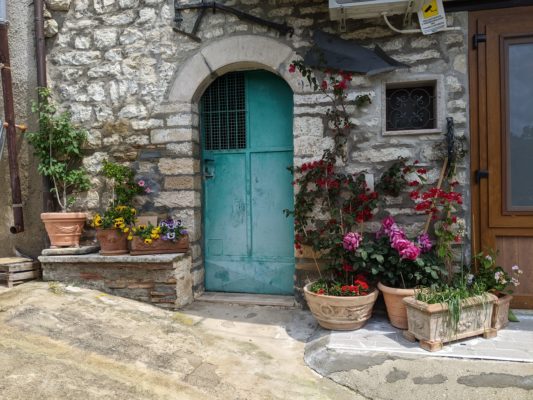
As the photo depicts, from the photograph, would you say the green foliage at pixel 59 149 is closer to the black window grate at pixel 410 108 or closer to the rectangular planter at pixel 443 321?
the black window grate at pixel 410 108

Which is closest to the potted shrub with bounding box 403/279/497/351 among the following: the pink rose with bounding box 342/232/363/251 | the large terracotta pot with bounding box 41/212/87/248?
the pink rose with bounding box 342/232/363/251

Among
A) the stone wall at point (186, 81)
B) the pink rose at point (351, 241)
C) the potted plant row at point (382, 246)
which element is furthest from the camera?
the stone wall at point (186, 81)

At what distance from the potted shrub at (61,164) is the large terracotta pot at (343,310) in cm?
239

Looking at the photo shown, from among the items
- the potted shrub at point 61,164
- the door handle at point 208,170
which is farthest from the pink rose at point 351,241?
the potted shrub at point 61,164

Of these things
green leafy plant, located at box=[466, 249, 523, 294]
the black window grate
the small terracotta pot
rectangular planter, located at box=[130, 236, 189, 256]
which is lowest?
the small terracotta pot

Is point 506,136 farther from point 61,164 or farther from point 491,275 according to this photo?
point 61,164

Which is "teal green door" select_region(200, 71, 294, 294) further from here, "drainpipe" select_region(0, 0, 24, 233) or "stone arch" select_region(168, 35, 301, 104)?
"drainpipe" select_region(0, 0, 24, 233)

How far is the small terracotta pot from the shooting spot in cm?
284

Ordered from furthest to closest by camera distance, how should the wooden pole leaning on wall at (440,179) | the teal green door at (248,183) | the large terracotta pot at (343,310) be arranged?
the teal green door at (248,183)
the wooden pole leaning on wall at (440,179)
the large terracotta pot at (343,310)

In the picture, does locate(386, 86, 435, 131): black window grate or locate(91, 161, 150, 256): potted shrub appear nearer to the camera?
locate(386, 86, 435, 131): black window grate

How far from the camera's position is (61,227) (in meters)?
3.83

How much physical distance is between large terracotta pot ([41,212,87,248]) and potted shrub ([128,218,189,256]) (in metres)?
0.67

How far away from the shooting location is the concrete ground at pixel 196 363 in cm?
223

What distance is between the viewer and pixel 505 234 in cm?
329
